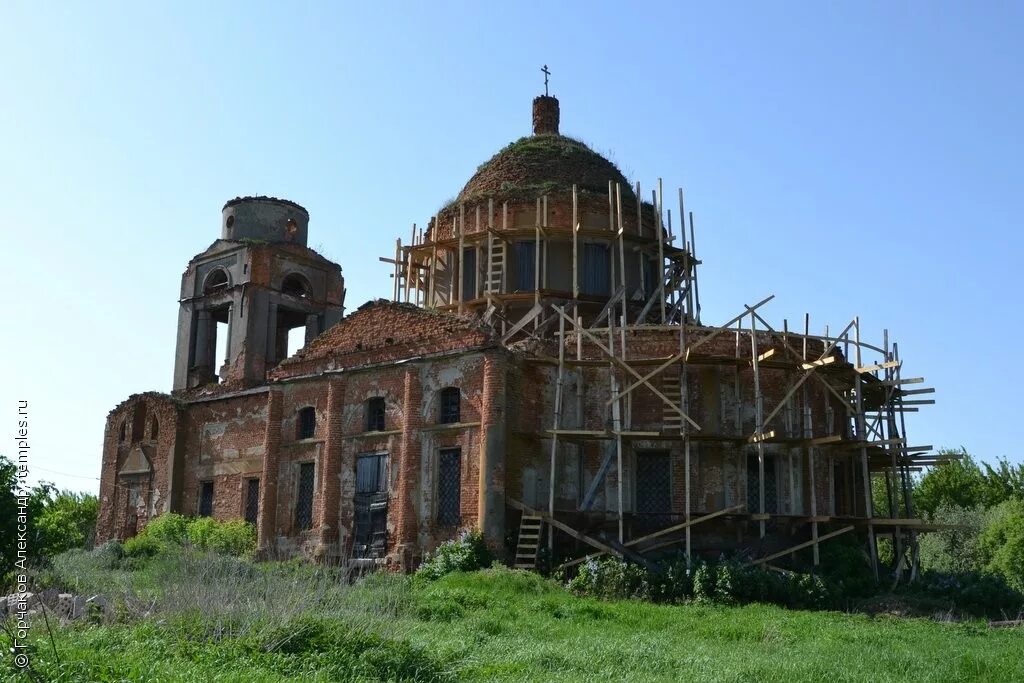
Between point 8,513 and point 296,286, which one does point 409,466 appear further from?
point 296,286

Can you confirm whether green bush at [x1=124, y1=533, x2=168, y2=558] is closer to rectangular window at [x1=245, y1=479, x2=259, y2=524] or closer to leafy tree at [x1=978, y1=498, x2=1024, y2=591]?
rectangular window at [x1=245, y1=479, x2=259, y2=524]

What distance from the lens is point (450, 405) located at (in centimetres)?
2561

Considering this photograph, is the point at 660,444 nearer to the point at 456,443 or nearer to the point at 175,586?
the point at 456,443

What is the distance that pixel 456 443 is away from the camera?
81.9ft

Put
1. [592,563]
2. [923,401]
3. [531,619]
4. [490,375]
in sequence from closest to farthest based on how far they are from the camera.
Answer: [531,619], [592,563], [490,375], [923,401]

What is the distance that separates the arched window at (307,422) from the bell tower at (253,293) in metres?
4.63

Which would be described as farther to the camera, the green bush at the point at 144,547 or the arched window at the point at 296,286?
the arched window at the point at 296,286

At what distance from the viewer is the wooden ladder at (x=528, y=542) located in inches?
917

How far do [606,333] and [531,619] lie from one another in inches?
362

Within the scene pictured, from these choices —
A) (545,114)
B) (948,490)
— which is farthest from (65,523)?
(948,490)

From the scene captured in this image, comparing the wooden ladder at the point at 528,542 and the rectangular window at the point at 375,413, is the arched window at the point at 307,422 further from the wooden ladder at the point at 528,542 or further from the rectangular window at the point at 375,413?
the wooden ladder at the point at 528,542

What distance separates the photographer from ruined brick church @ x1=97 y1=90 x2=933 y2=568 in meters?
24.2

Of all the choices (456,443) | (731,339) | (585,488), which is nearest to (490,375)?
(456,443)

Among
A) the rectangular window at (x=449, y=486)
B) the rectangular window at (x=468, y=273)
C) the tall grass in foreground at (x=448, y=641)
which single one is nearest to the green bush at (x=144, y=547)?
the rectangular window at (x=449, y=486)
